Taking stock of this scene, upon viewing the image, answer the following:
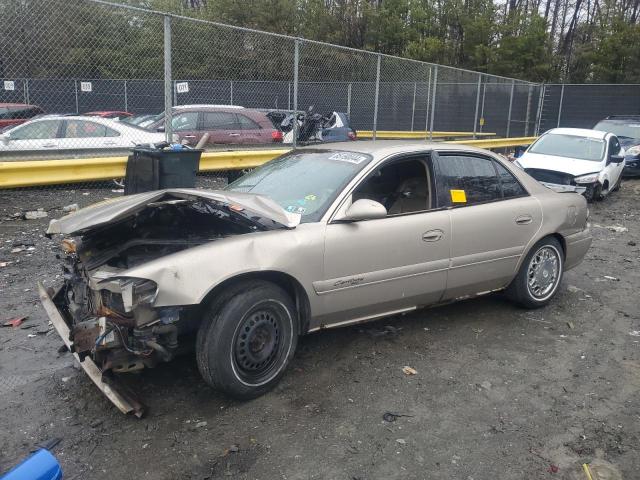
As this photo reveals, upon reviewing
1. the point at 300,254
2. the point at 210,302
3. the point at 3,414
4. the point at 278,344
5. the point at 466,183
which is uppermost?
the point at 466,183

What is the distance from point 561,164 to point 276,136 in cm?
587

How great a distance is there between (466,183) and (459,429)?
2.19m

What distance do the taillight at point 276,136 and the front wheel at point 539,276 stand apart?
7.92 m

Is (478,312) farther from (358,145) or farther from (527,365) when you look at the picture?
(358,145)

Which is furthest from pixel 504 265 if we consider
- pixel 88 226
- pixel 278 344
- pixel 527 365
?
pixel 88 226

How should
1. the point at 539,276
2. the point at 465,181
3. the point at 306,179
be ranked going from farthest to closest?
the point at 539,276, the point at 465,181, the point at 306,179

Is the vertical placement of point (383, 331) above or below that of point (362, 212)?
below

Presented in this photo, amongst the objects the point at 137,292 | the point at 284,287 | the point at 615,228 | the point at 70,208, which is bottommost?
the point at 615,228

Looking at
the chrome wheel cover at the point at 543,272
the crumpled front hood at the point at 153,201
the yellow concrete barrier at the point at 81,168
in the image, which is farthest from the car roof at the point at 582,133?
the crumpled front hood at the point at 153,201

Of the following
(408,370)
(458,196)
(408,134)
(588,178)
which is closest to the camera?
(408,370)

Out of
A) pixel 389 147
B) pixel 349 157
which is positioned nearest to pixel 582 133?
pixel 389 147

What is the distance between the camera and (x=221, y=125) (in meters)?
12.2

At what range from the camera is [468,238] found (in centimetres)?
469

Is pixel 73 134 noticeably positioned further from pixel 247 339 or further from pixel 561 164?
pixel 561 164
